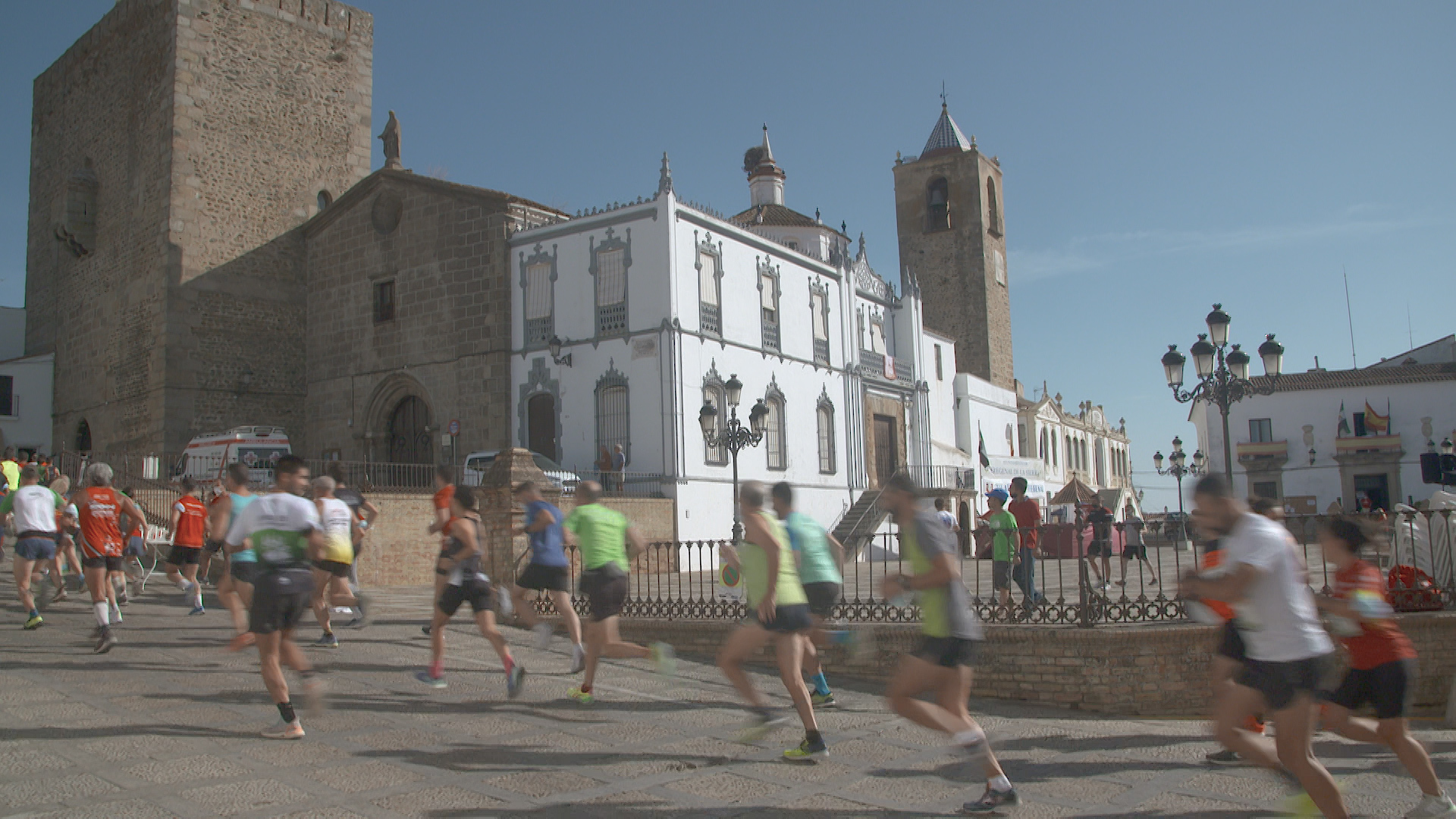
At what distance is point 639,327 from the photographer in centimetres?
2400

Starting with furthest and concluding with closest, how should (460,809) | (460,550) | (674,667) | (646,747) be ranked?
(674,667) → (460,550) → (646,747) → (460,809)

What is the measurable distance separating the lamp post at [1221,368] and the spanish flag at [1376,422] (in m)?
33.0

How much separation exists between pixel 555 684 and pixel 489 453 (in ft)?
49.0

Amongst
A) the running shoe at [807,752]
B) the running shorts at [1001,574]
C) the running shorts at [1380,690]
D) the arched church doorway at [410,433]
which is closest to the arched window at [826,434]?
the arched church doorway at [410,433]

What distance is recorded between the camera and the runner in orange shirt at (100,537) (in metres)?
9.41

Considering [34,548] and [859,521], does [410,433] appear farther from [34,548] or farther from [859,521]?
[34,548]

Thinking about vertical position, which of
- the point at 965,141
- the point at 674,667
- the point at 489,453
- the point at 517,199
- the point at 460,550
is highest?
the point at 965,141

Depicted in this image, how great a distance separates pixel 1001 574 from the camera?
428 inches

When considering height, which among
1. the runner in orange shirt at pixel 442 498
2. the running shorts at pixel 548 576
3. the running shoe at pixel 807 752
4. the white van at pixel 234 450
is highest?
the white van at pixel 234 450

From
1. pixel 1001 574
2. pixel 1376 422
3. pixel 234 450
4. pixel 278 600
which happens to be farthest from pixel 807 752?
pixel 1376 422

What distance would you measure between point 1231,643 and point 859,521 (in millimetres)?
22420

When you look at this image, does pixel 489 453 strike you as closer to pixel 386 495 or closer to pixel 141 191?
pixel 386 495

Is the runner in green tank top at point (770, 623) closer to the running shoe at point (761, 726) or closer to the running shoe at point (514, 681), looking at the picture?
the running shoe at point (761, 726)

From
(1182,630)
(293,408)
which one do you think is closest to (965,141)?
(293,408)
